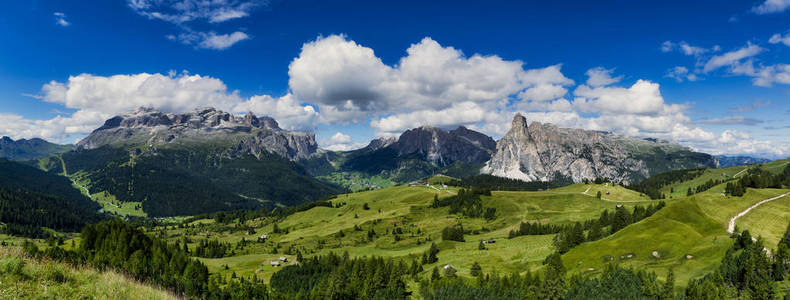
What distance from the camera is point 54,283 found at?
16547 millimetres

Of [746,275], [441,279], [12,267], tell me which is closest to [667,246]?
[746,275]

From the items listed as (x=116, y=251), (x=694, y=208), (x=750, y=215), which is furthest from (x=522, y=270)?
(x=116, y=251)

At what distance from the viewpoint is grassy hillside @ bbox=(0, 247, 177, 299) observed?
15445mm

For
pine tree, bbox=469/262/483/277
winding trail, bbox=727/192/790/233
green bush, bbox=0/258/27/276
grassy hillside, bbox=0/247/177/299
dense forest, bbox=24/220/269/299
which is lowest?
pine tree, bbox=469/262/483/277

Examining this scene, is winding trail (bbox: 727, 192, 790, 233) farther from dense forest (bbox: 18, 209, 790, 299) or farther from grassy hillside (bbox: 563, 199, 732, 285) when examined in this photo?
dense forest (bbox: 18, 209, 790, 299)

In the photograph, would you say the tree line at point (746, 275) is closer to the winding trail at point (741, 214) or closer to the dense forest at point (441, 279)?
the dense forest at point (441, 279)

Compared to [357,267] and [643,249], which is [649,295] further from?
[357,267]

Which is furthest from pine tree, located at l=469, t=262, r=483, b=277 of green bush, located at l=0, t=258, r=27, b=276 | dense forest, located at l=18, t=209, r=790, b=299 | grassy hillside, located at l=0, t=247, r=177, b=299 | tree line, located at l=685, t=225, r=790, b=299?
green bush, located at l=0, t=258, r=27, b=276

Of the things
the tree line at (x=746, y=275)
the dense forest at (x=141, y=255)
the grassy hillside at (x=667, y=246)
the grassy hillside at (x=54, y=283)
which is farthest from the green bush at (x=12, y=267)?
the grassy hillside at (x=667, y=246)

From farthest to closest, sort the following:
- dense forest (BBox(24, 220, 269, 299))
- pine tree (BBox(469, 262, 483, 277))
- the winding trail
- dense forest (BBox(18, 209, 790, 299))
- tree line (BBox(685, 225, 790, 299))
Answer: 1. pine tree (BBox(469, 262, 483, 277))
2. the winding trail
3. dense forest (BBox(24, 220, 269, 299))
4. dense forest (BBox(18, 209, 790, 299))
5. tree line (BBox(685, 225, 790, 299))

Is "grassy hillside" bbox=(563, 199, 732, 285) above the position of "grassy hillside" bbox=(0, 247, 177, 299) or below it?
below

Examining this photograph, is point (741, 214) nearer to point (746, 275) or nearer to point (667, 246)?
point (667, 246)

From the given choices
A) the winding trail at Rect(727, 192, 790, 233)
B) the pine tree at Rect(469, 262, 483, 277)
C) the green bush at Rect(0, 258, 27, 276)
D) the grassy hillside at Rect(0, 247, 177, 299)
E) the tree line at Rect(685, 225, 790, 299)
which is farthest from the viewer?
the pine tree at Rect(469, 262, 483, 277)

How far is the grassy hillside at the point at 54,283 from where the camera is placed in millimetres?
15445
